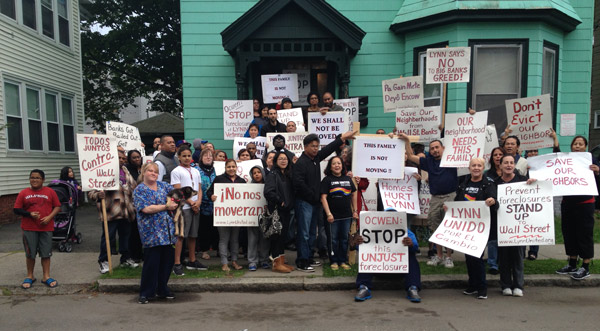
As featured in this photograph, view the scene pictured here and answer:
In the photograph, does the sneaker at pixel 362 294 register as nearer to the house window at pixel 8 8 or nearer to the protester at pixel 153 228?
the protester at pixel 153 228

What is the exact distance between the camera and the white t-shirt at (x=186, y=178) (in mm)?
6176

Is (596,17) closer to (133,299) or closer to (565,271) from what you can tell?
(565,271)

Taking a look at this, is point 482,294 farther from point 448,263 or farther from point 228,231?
point 228,231

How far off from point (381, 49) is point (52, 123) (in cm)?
1088

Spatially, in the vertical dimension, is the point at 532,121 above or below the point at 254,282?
above

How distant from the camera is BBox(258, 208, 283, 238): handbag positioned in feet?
20.1

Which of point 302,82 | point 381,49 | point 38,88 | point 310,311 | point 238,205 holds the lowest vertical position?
point 310,311

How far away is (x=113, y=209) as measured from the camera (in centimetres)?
642

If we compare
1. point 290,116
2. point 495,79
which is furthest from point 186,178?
point 495,79

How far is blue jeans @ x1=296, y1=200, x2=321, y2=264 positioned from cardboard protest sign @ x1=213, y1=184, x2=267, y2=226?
554mm

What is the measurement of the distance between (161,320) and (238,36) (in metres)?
6.97

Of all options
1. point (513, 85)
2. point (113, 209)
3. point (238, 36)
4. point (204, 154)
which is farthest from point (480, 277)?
point (238, 36)

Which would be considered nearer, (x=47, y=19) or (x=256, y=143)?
(x=256, y=143)

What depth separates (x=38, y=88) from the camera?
43.2 feet
